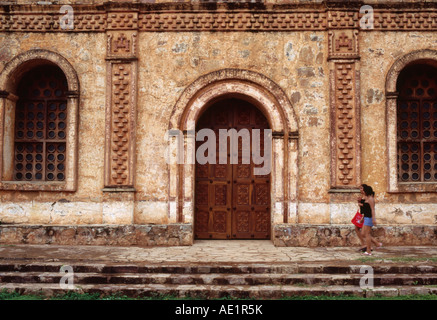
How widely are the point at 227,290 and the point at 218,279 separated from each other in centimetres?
39

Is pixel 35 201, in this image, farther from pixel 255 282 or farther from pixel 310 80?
pixel 310 80

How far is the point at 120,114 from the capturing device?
8312 millimetres

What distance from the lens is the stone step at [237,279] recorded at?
5.66 metres

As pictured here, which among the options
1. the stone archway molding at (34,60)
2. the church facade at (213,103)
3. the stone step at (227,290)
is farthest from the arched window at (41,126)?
the stone step at (227,290)

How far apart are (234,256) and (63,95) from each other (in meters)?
5.32

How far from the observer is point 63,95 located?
887cm

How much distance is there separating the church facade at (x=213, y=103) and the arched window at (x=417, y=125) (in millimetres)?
27

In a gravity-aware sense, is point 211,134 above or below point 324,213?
above

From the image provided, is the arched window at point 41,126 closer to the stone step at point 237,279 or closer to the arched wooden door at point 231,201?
the arched wooden door at point 231,201

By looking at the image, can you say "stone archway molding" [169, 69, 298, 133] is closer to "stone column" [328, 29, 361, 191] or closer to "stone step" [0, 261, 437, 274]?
"stone column" [328, 29, 361, 191]
